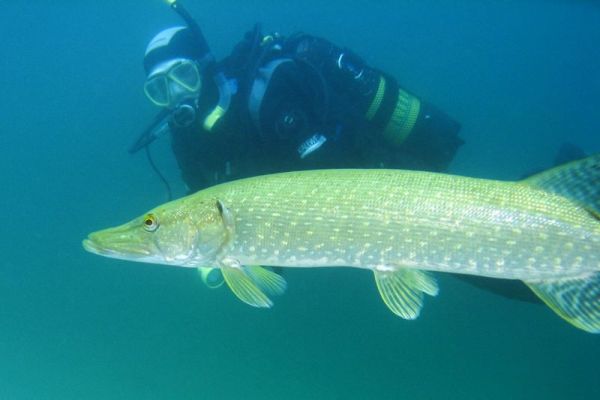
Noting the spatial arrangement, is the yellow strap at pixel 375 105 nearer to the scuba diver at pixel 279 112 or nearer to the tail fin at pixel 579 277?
the scuba diver at pixel 279 112

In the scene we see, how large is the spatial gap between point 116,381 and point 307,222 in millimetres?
9681

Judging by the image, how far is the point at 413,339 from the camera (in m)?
7.91

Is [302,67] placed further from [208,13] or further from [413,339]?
[208,13]

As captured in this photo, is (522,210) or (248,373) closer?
(522,210)

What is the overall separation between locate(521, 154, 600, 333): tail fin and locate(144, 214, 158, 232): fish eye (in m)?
2.01

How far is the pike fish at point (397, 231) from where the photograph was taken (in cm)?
190

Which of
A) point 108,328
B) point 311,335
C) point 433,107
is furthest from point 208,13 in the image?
point 433,107

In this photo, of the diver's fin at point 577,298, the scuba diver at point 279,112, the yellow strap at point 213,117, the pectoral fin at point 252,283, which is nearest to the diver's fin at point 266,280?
the pectoral fin at point 252,283

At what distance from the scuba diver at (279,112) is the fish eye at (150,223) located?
110 centimetres

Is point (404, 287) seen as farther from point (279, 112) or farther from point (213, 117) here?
point (213, 117)

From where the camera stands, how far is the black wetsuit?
10.1 ft

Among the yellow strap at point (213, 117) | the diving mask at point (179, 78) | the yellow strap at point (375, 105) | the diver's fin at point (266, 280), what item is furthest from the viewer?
the yellow strap at point (375, 105)

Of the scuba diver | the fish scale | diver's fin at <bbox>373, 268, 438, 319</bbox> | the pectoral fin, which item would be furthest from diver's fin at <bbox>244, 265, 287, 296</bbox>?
the scuba diver

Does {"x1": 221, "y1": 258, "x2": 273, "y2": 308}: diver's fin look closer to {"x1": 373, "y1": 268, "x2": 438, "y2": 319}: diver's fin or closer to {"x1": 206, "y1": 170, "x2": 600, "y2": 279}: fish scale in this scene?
{"x1": 206, "y1": 170, "x2": 600, "y2": 279}: fish scale
